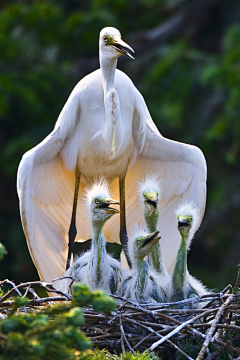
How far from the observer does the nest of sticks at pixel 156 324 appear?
7.71ft

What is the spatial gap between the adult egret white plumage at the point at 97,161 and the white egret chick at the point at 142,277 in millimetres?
659

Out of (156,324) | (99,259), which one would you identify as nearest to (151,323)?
(156,324)

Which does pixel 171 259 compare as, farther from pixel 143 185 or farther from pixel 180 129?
pixel 180 129

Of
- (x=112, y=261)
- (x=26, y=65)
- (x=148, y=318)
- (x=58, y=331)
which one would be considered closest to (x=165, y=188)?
(x=112, y=261)

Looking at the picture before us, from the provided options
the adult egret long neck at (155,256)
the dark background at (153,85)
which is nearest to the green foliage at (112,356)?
the adult egret long neck at (155,256)

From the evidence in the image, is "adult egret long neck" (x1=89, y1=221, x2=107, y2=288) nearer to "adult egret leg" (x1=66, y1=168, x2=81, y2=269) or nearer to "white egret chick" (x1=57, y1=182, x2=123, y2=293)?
"white egret chick" (x1=57, y1=182, x2=123, y2=293)

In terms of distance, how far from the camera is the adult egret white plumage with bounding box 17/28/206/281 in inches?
128

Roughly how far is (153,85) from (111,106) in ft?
9.31

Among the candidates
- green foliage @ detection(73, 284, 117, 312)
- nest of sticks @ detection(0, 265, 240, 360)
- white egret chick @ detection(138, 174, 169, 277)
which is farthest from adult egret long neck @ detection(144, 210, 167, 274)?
green foliage @ detection(73, 284, 117, 312)

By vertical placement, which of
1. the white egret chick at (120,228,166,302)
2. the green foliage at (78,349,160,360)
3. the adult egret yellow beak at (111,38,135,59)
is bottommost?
the green foliage at (78,349,160,360)

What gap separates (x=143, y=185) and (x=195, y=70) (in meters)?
2.93

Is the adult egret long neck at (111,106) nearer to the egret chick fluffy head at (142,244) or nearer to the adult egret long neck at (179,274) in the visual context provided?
the egret chick fluffy head at (142,244)

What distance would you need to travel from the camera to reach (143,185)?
3217 mm

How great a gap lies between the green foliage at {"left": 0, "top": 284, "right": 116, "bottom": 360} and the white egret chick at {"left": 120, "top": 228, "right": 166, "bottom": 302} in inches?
46.0
